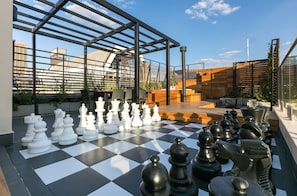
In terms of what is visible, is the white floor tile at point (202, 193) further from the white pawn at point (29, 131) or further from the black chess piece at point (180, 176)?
the white pawn at point (29, 131)

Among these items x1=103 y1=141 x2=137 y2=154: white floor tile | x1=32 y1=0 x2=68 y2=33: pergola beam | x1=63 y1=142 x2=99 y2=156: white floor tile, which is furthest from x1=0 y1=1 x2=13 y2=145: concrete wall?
x1=32 y1=0 x2=68 y2=33: pergola beam

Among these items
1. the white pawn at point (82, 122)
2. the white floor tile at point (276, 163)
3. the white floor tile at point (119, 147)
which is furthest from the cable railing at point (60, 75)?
the white floor tile at point (276, 163)

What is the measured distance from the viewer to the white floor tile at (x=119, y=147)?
140cm

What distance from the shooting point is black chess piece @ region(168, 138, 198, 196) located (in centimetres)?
73

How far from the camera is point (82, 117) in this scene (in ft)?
6.33

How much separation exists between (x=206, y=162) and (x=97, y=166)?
0.77m

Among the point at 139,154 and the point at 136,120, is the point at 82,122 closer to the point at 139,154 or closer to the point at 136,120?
the point at 136,120

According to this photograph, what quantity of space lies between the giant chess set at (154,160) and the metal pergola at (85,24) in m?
1.77

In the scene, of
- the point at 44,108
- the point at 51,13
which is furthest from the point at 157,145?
the point at 44,108

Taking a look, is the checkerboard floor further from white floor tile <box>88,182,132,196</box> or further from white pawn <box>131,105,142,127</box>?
white pawn <box>131,105,142,127</box>

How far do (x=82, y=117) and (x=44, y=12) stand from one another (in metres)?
2.50

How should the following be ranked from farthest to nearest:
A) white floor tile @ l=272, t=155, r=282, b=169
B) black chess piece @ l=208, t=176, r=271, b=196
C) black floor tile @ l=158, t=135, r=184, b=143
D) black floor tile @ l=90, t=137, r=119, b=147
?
black floor tile @ l=158, t=135, r=184, b=143 < black floor tile @ l=90, t=137, r=119, b=147 < white floor tile @ l=272, t=155, r=282, b=169 < black chess piece @ l=208, t=176, r=271, b=196

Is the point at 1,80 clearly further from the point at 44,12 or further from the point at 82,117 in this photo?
the point at 44,12

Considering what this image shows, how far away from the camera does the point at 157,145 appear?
153cm
